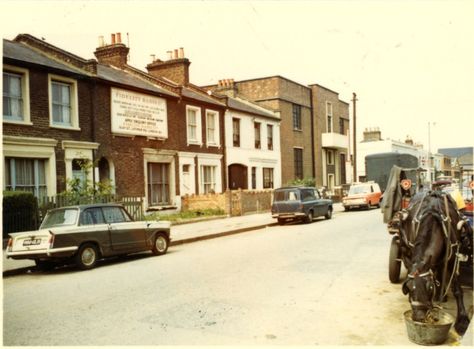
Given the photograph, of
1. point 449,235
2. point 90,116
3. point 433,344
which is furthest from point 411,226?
point 90,116

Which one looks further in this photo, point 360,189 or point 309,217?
point 360,189

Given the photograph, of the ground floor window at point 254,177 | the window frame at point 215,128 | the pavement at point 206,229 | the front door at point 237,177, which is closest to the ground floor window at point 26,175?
the pavement at point 206,229

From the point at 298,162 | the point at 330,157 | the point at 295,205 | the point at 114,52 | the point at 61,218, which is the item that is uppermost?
the point at 114,52

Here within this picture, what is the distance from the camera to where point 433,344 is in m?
4.68

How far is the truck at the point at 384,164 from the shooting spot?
2580 centimetres

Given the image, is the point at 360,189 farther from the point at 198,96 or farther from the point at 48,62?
the point at 48,62

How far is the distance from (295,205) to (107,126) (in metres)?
9.07

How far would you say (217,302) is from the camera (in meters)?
6.71

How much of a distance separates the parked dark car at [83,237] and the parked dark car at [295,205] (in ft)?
28.7

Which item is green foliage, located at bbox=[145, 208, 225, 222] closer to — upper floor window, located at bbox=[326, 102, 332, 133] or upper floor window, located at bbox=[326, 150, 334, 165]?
upper floor window, located at bbox=[326, 150, 334, 165]

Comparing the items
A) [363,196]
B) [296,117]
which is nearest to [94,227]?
[363,196]

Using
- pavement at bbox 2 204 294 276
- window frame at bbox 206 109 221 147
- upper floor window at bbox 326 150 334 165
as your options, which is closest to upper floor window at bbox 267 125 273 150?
window frame at bbox 206 109 221 147

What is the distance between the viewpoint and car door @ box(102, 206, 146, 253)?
11195 millimetres

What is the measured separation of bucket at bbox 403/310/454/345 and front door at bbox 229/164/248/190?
23509 mm
